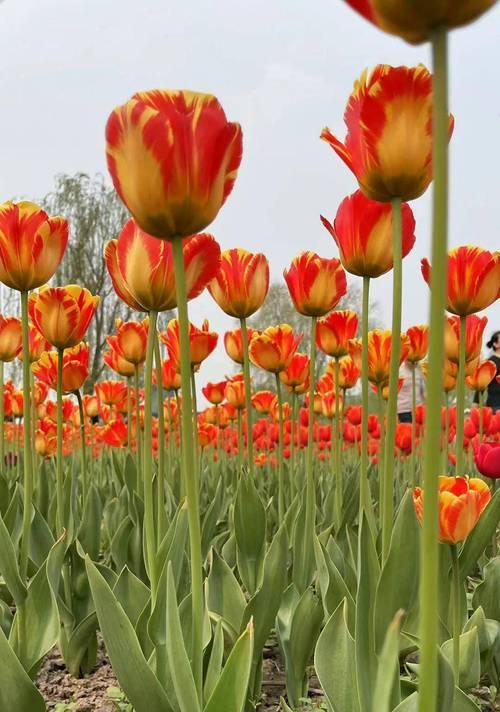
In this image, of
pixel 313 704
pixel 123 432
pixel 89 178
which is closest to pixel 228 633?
pixel 313 704

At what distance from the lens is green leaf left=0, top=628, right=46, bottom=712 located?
2.87 ft

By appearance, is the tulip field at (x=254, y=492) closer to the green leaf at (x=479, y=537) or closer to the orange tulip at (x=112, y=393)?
the green leaf at (x=479, y=537)

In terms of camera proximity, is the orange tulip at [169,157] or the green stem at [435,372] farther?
the orange tulip at [169,157]

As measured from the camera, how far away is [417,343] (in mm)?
2076

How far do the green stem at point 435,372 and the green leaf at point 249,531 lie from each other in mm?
1047

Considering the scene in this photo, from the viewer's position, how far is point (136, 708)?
2.71ft

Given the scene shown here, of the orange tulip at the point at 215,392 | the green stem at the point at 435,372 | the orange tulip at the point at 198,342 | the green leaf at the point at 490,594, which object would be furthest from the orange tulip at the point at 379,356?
the orange tulip at the point at 215,392

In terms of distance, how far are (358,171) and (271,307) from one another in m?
23.9

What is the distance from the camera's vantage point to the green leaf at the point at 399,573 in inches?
36.8

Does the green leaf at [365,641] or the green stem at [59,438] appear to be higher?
the green stem at [59,438]

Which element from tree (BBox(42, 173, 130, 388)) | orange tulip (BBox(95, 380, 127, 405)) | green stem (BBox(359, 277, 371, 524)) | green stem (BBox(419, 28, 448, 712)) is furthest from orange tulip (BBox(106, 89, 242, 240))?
tree (BBox(42, 173, 130, 388))

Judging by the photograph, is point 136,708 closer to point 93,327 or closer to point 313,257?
point 313,257

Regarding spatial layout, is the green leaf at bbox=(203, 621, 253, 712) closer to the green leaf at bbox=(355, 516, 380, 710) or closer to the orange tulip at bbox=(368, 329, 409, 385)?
the green leaf at bbox=(355, 516, 380, 710)

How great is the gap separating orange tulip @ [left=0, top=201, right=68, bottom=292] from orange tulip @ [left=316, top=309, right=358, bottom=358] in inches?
34.0
